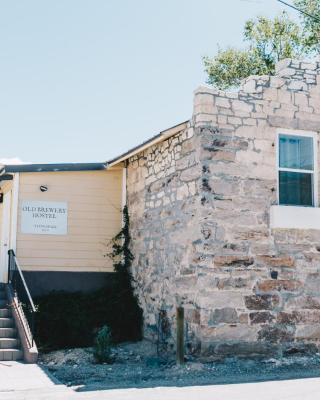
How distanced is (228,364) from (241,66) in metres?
19.4

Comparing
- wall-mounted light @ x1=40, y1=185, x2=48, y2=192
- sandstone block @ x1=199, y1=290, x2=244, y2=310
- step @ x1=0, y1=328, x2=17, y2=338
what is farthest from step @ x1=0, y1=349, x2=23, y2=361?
wall-mounted light @ x1=40, y1=185, x2=48, y2=192

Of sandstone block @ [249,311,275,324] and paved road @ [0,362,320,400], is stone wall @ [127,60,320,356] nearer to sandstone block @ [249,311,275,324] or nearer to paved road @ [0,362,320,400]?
sandstone block @ [249,311,275,324]

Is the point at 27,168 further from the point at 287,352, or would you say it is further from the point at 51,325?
the point at 287,352

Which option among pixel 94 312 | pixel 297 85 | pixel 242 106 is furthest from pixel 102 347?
pixel 297 85

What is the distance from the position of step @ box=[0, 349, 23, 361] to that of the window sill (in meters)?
A: 5.22

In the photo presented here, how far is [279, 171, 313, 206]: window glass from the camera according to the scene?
10773 mm

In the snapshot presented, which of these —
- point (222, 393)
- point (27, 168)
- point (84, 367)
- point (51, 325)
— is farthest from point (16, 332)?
point (222, 393)

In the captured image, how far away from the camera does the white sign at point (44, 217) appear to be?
518 inches

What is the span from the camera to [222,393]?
7.79 m

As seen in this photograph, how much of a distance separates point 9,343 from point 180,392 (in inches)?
172

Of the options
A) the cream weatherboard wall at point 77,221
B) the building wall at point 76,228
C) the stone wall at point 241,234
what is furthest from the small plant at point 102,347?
the cream weatherboard wall at point 77,221

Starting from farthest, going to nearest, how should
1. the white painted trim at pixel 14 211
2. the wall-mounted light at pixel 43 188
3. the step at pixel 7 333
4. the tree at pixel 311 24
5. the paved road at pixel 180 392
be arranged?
1. the tree at pixel 311 24
2. the wall-mounted light at pixel 43 188
3. the white painted trim at pixel 14 211
4. the step at pixel 7 333
5. the paved road at pixel 180 392

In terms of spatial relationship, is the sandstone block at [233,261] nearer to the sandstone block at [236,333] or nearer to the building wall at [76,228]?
the sandstone block at [236,333]

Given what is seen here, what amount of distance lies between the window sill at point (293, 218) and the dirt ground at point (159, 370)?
2.34 metres
